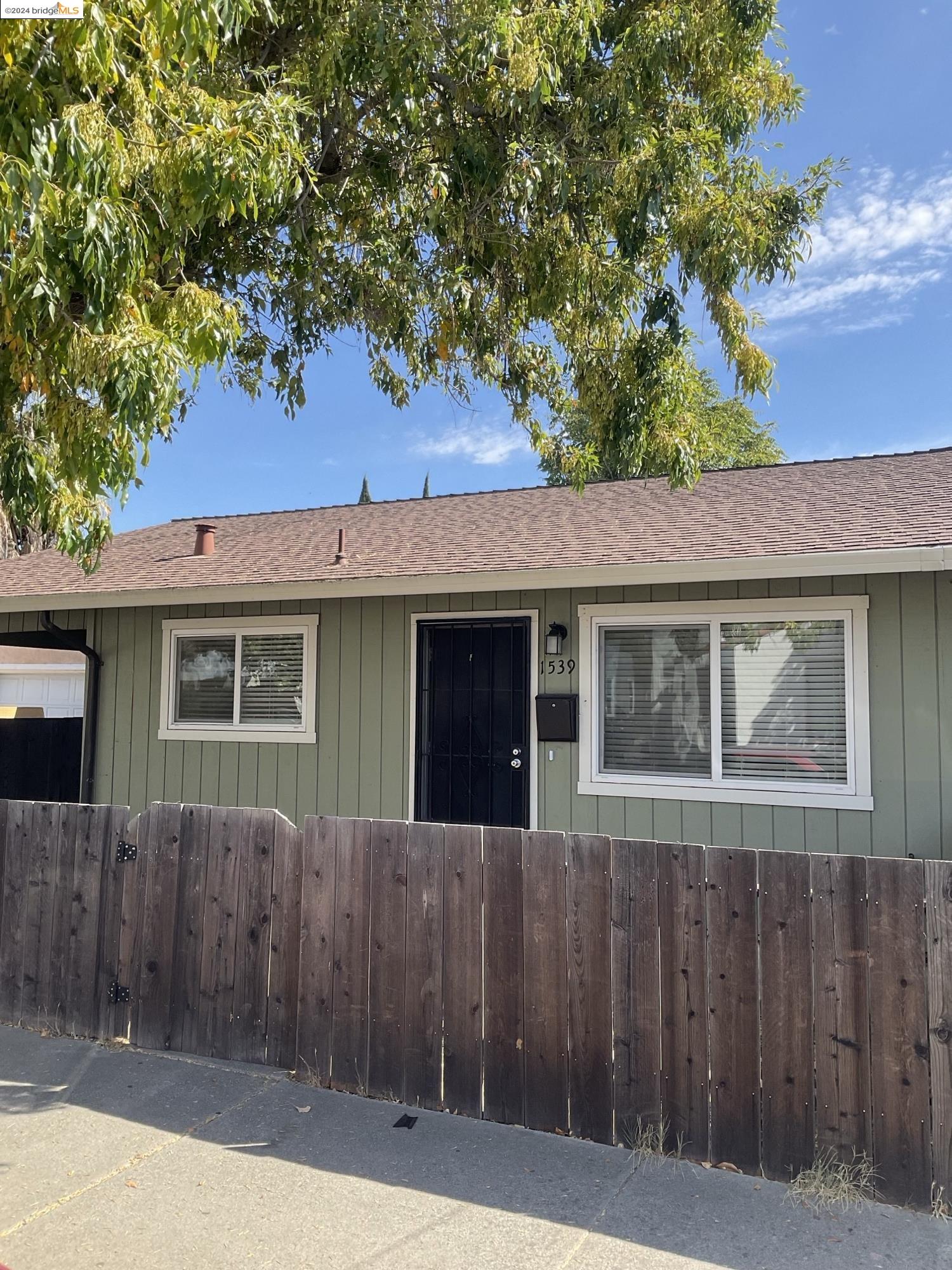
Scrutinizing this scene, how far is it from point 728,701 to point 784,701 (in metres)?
A: 0.40

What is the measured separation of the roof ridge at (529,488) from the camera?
9281 millimetres

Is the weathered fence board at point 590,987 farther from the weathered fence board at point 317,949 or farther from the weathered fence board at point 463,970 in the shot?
the weathered fence board at point 317,949

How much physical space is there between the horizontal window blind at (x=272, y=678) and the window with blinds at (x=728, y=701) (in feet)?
9.12

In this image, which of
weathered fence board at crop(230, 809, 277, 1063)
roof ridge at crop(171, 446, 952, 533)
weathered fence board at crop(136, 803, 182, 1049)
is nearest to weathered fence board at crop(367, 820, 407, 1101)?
weathered fence board at crop(230, 809, 277, 1063)

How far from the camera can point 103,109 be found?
441cm

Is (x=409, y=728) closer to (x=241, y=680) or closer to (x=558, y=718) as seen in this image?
(x=558, y=718)

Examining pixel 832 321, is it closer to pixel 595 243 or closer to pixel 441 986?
pixel 595 243

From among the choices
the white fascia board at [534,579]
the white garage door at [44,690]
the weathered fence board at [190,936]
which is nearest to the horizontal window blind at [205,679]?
the white fascia board at [534,579]

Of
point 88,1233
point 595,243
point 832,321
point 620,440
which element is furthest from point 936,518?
point 832,321

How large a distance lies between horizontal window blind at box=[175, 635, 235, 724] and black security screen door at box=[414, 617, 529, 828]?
2.01 meters

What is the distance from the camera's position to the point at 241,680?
28.6ft

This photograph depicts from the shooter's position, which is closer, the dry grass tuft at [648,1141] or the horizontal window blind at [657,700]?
the dry grass tuft at [648,1141]

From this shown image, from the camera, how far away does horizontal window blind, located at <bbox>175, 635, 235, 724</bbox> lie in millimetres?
8820

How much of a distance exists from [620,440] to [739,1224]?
5.17 metres
